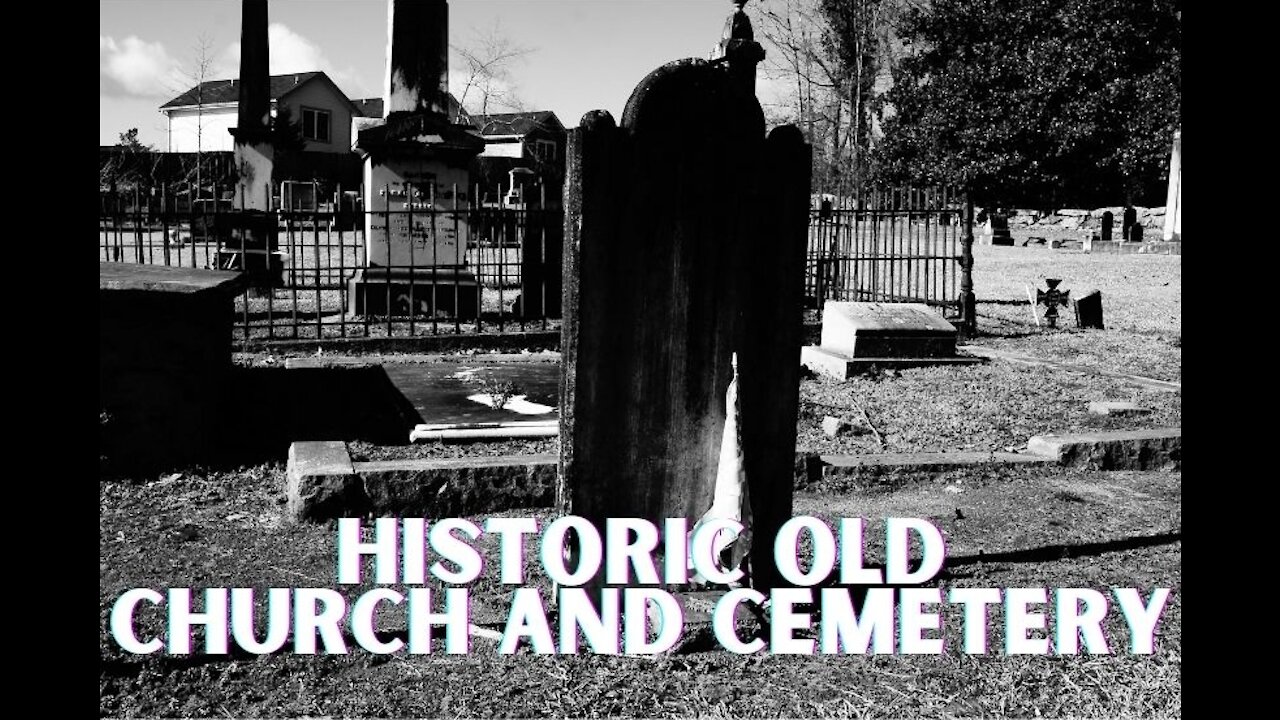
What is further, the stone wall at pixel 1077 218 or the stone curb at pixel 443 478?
the stone wall at pixel 1077 218

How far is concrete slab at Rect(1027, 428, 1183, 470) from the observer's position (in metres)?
6.45

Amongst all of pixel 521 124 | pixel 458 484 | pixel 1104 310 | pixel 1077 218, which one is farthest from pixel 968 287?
pixel 521 124

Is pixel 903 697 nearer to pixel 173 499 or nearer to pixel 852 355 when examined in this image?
pixel 173 499

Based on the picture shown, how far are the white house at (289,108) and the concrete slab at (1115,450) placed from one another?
50.6m

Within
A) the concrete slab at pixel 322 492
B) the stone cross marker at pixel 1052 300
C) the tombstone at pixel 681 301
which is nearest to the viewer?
the tombstone at pixel 681 301

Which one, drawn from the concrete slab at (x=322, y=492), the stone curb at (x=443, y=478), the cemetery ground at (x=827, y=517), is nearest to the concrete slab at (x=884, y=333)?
the cemetery ground at (x=827, y=517)

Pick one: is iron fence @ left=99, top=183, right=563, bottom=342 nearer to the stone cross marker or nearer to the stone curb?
the stone curb

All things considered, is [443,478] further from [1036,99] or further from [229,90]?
[229,90]

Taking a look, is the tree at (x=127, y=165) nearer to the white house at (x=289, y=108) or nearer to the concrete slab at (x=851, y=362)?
the white house at (x=289, y=108)

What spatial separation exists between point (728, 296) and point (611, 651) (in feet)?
4.26

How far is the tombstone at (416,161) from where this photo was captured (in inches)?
501

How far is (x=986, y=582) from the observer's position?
4414 millimetres

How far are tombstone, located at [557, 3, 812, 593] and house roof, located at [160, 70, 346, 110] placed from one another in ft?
173

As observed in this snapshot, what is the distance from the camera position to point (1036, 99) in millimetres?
33906
